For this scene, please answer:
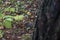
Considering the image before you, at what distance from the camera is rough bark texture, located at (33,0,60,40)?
178cm

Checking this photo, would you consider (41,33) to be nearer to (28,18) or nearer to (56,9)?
(56,9)

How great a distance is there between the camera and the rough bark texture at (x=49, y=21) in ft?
5.83

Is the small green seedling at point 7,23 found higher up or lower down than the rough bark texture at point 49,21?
lower down

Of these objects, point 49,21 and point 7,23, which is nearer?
point 49,21

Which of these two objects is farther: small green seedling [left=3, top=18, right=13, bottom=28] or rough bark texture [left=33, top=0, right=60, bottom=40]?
small green seedling [left=3, top=18, right=13, bottom=28]

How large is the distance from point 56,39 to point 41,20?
253 millimetres

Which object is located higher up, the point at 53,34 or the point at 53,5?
the point at 53,5

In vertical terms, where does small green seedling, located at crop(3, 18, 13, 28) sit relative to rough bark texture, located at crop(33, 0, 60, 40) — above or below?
below

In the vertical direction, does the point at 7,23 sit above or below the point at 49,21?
below

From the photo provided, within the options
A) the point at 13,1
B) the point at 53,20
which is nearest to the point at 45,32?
the point at 53,20

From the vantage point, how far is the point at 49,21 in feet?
6.11

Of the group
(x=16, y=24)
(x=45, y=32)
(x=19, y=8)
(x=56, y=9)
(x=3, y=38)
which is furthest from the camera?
(x=19, y=8)

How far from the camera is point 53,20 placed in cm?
182

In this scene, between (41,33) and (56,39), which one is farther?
(41,33)
